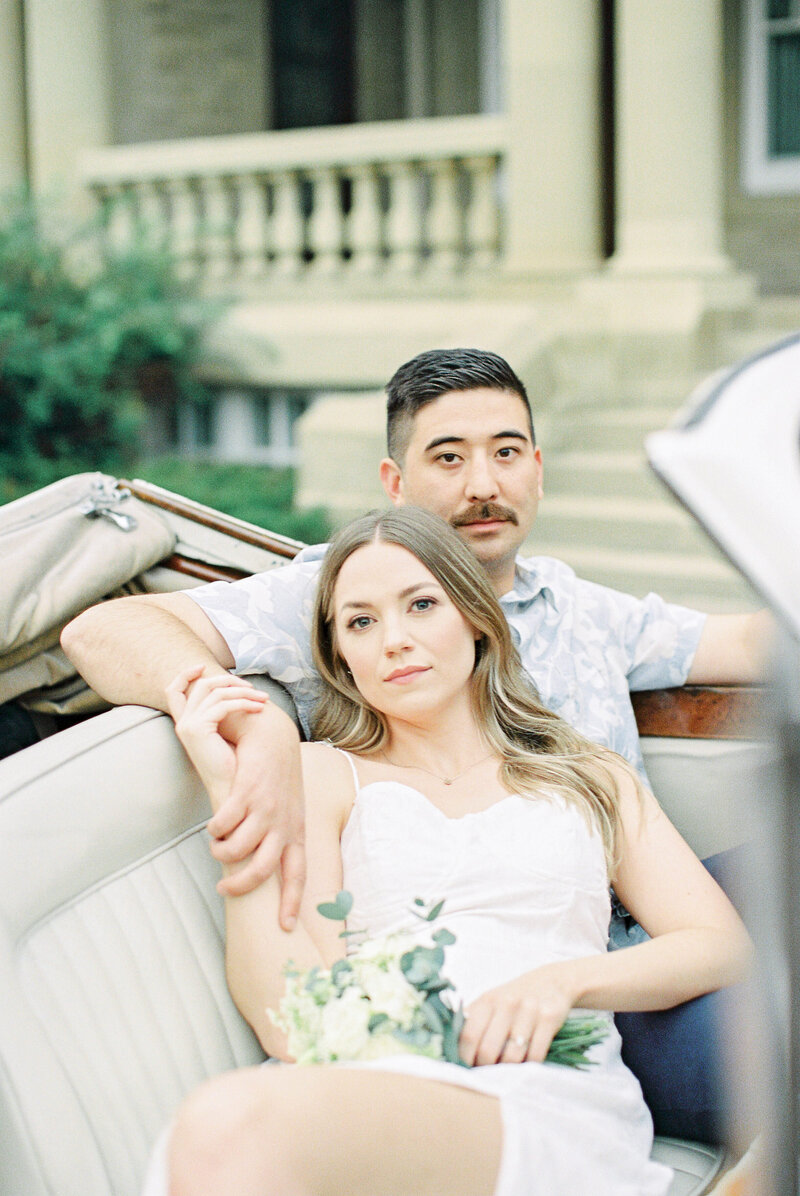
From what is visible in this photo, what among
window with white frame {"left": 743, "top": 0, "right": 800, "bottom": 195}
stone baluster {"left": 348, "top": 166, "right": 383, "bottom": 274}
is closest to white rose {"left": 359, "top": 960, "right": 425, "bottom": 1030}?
stone baluster {"left": 348, "top": 166, "right": 383, "bottom": 274}

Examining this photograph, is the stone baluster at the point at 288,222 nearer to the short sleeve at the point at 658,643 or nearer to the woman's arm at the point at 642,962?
the short sleeve at the point at 658,643

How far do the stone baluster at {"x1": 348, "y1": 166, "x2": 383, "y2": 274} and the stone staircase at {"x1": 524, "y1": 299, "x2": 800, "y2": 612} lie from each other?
86.6 inches

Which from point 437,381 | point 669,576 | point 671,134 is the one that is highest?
point 671,134

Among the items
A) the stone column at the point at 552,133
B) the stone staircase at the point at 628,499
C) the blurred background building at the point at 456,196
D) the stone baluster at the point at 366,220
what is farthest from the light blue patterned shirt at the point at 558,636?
the stone baluster at the point at 366,220

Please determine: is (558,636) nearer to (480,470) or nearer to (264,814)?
(480,470)

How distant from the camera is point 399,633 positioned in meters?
2.11

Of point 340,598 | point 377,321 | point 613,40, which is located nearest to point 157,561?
point 340,598

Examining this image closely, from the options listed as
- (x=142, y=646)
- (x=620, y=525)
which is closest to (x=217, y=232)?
(x=620, y=525)

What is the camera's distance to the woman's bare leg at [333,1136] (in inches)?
58.2

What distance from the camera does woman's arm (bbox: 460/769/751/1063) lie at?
1.76 metres

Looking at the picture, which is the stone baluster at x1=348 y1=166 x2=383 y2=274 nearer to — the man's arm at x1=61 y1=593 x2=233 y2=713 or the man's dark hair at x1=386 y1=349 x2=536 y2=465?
the man's dark hair at x1=386 y1=349 x2=536 y2=465

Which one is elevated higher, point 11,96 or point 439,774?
point 11,96

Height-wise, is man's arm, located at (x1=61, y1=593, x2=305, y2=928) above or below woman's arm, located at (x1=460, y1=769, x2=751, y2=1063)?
above

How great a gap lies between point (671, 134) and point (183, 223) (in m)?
3.52
